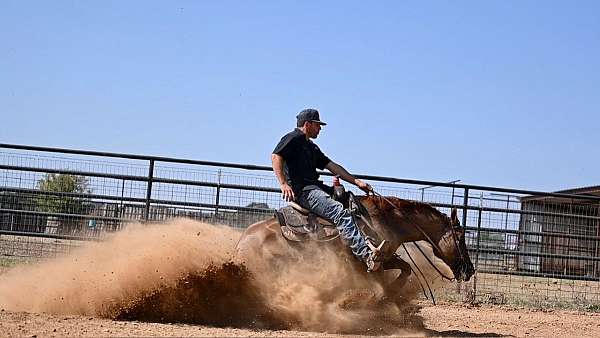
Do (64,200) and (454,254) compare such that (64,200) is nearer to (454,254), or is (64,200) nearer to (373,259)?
(373,259)

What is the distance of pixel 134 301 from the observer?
7.17 metres

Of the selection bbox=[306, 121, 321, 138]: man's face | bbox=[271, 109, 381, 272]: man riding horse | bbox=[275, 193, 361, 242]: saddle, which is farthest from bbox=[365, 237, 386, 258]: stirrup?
bbox=[306, 121, 321, 138]: man's face

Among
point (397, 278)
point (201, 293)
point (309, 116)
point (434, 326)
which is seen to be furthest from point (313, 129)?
point (434, 326)

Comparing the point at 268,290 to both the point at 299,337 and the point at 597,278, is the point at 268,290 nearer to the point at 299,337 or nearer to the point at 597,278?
the point at 299,337

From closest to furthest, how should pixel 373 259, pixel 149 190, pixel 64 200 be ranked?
pixel 373 259, pixel 149 190, pixel 64 200

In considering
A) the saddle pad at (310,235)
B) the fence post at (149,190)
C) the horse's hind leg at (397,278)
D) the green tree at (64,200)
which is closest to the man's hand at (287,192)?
the saddle pad at (310,235)

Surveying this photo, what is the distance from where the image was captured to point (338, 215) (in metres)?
7.59

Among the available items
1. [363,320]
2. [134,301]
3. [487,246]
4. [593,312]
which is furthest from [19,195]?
[593,312]

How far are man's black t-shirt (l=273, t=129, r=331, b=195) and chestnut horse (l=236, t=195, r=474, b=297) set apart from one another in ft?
1.58

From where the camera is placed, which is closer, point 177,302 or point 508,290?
point 177,302

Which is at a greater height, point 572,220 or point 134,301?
point 572,220

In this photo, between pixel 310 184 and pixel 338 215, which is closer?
pixel 338 215

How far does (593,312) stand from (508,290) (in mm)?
1358

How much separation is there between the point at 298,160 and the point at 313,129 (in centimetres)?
39
